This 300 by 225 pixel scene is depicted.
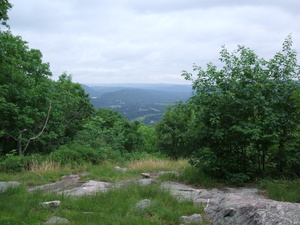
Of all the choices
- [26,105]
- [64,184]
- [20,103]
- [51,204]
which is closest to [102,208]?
[51,204]

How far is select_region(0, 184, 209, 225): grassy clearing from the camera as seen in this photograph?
4.42m

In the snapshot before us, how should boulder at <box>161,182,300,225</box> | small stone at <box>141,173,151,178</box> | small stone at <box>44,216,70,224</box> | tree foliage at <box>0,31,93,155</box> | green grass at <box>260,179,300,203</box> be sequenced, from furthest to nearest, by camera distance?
tree foliage at <box>0,31,93,155</box>, small stone at <box>141,173,151,178</box>, green grass at <box>260,179,300,203</box>, small stone at <box>44,216,70,224</box>, boulder at <box>161,182,300,225</box>

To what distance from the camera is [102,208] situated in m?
5.24

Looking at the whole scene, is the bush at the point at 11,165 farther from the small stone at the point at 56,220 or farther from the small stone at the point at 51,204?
the small stone at the point at 56,220

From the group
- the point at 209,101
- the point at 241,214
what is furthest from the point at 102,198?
the point at 209,101

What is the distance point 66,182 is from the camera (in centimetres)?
842

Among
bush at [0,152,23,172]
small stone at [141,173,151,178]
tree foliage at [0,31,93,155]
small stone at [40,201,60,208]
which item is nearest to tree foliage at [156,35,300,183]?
small stone at [141,173,151,178]

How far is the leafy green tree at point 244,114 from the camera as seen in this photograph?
7.82 m

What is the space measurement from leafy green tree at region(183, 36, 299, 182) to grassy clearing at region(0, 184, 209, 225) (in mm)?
2702

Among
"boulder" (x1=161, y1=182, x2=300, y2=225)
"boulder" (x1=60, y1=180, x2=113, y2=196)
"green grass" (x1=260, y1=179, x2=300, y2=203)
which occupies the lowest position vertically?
"boulder" (x1=60, y1=180, x2=113, y2=196)

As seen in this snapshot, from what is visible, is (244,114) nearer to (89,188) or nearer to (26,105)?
(89,188)

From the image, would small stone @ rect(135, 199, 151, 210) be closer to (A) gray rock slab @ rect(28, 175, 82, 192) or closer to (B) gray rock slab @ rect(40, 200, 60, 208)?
(B) gray rock slab @ rect(40, 200, 60, 208)

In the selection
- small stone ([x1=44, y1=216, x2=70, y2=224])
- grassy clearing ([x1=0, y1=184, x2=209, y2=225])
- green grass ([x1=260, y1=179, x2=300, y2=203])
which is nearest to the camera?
small stone ([x1=44, y1=216, x2=70, y2=224])

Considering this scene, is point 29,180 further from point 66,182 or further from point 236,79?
point 236,79
